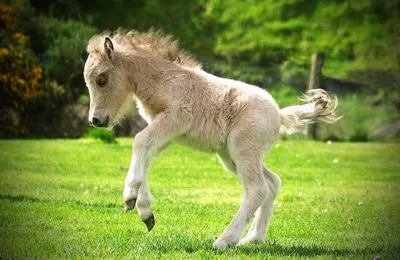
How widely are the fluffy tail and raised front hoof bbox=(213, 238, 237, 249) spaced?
1247mm

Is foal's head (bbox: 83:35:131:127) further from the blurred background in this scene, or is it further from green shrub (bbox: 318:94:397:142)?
green shrub (bbox: 318:94:397:142)

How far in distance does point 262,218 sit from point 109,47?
1862mm

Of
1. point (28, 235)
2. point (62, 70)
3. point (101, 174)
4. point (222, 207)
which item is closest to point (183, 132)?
point (28, 235)

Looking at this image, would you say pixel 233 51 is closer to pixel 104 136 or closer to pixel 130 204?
pixel 104 136

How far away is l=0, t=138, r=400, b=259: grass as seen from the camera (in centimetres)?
552

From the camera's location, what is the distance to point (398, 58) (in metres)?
19.8

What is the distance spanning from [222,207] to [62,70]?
10221 millimetres

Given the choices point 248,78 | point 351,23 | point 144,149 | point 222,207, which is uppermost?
point 144,149

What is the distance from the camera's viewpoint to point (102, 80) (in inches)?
239

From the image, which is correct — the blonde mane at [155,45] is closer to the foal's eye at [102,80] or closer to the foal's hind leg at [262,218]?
the foal's eye at [102,80]

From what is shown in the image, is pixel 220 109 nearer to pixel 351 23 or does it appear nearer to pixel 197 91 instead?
pixel 197 91

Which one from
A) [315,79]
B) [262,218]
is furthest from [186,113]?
[315,79]

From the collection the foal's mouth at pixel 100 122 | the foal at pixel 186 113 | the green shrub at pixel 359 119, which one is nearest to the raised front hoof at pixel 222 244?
the foal at pixel 186 113

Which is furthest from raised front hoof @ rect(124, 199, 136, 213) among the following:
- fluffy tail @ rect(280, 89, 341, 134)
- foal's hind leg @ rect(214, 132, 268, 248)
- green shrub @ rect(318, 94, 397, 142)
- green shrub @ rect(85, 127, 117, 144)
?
green shrub @ rect(318, 94, 397, 142)
